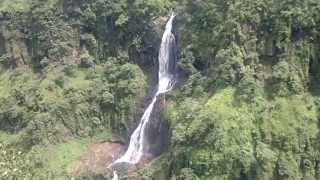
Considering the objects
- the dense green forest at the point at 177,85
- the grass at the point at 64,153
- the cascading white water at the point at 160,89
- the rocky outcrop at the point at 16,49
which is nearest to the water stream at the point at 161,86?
the cascading white water at the point at 160,89

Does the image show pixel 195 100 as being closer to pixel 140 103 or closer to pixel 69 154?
pixel 140 103

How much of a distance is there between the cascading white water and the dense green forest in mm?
656

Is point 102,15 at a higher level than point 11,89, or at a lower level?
higher

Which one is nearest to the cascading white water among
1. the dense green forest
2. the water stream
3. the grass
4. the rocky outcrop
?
the water stream

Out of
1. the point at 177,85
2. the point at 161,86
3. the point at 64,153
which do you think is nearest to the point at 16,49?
the point at 64,153

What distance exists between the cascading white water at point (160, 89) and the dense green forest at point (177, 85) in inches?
25.8

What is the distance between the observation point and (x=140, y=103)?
32.6 meters

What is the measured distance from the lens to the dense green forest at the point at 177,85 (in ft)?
84.9

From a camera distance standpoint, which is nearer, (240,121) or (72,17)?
(240,121)

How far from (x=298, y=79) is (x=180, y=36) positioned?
708 cm

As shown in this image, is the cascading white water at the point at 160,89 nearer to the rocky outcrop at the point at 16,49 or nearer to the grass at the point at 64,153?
the grass at the point at 64,153

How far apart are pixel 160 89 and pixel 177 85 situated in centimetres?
133

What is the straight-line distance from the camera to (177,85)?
31250 mm

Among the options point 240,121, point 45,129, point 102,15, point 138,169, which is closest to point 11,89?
point 45,129
